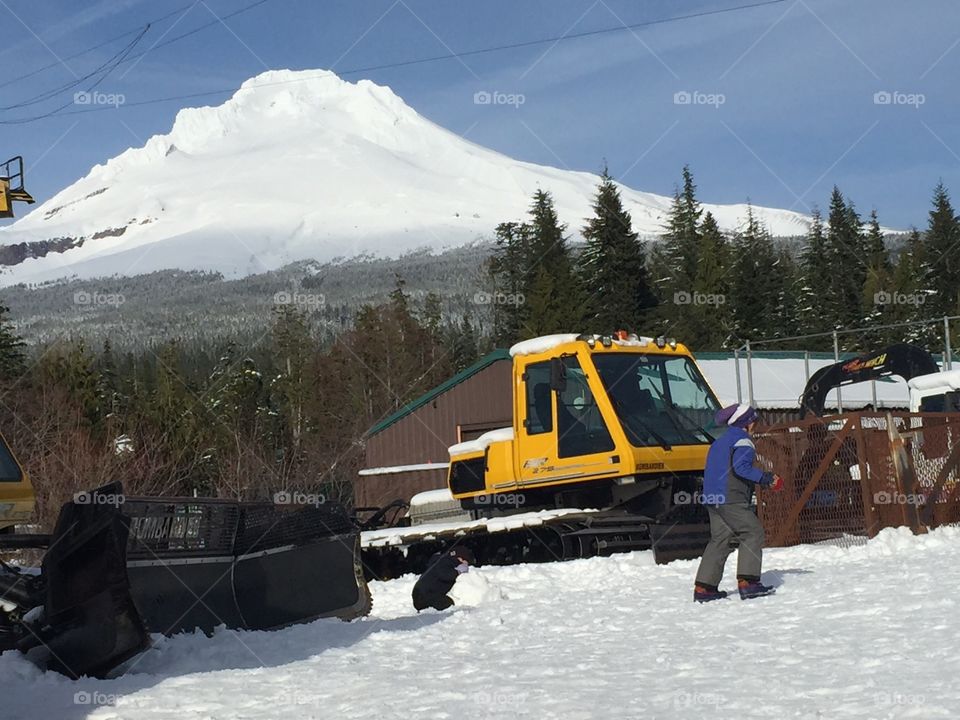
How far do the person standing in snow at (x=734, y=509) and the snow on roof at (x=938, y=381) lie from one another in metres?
12.1

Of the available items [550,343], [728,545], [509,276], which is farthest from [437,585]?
[509,276]

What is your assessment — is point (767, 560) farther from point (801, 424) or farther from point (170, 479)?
point (170, 479)

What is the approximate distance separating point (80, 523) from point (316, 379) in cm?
7151

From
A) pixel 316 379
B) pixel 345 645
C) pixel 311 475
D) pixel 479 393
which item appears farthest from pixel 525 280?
pixel 345 645

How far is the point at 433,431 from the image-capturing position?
40562 mm

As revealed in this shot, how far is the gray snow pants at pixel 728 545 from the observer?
10.8 m

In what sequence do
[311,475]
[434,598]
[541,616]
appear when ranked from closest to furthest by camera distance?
[541,616] → [434,598] → [311,475]

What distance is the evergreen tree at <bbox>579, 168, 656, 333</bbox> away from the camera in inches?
2931

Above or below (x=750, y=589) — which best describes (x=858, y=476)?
above

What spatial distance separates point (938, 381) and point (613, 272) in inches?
2097

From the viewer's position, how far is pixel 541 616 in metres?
10.7

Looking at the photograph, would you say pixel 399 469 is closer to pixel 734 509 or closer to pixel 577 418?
pixel 577 418

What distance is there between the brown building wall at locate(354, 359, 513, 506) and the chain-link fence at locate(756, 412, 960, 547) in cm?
2273

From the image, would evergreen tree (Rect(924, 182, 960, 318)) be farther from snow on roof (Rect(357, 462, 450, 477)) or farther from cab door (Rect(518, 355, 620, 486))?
cab door (Rect(518, 355, 620, 486))
